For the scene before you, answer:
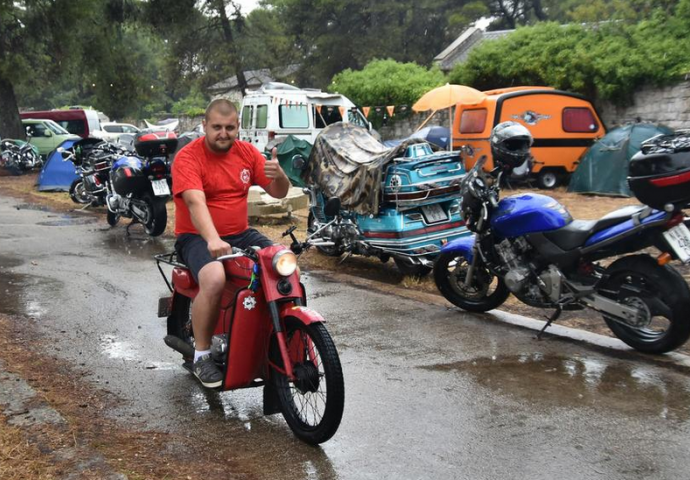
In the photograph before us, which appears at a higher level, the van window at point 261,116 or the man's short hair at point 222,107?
the man's short hair at point 222,107

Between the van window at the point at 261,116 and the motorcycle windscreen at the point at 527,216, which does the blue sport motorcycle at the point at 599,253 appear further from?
the van window at the point at 261,116

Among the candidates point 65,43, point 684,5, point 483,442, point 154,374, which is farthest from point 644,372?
point 65,43

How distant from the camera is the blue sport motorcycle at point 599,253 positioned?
5.14m

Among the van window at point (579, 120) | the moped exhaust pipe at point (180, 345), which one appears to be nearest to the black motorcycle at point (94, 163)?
the moped exhaust pipe at point (180, 345)

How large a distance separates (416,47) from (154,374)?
44040mm

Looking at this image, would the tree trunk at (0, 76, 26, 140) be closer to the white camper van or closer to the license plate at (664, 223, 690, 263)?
the white camper van

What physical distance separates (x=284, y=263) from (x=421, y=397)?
1.40m

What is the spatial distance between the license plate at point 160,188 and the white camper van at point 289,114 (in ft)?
22.9

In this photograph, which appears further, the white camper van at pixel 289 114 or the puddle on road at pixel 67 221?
the white camper van at pixel 289 114

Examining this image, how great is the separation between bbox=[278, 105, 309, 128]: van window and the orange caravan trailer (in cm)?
419

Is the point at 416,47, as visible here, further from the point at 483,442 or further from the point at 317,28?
the point at 483,442

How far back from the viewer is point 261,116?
734 inches

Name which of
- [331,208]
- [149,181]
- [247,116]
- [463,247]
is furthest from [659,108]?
[331,208]

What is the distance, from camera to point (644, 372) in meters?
5.13
